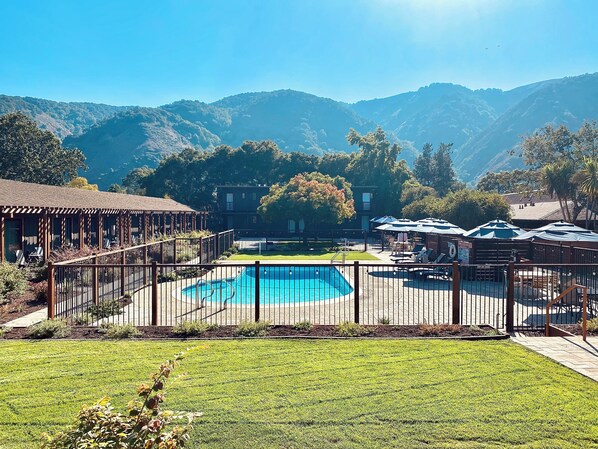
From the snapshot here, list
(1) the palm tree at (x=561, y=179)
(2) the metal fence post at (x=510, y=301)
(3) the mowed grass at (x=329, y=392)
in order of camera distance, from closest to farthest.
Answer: (3) the mowed grass at (x=329, y=392), (2) the metal fence post at (x=510, y=301), (1) the palm tree at (x=561, y=179)

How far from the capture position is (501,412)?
14.5ft

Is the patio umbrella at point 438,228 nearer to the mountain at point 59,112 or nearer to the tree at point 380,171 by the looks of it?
the tree at point 380,171

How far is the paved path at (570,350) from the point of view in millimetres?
5824

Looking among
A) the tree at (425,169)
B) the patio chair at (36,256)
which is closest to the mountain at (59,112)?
the tree at (425,169)

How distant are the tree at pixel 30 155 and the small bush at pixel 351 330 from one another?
44.3m

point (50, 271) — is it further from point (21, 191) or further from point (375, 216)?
point (375, 216)

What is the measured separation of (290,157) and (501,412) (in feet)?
168

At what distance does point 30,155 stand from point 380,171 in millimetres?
35650

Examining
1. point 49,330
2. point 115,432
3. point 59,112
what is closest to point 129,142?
point 59,112

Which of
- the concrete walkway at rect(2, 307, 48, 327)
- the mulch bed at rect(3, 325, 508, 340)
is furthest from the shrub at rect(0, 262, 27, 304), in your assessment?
the mulch bed at rect(3, 325, 508, 340)

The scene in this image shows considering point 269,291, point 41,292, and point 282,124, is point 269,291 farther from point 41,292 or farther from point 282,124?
point 282,124

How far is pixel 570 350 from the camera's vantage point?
665 centimetres

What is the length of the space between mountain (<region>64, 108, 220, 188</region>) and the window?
66157 millimetres

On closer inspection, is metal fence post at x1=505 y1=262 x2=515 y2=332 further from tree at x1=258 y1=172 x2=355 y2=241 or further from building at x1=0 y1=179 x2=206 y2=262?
tree at x1=258 y1=172 x2=355 y2=241
